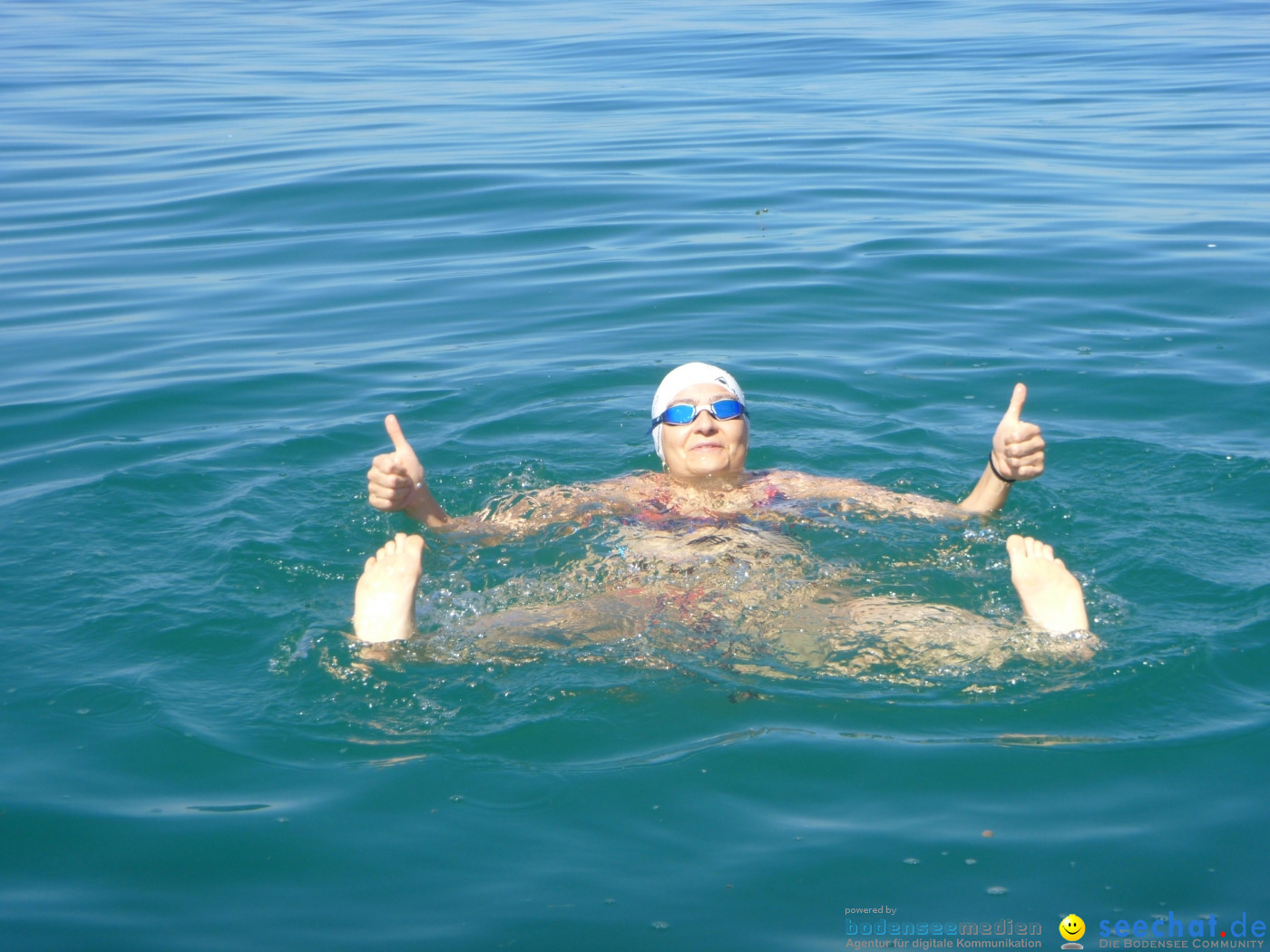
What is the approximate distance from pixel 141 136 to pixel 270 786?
51.0 ft

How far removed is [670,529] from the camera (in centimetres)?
691

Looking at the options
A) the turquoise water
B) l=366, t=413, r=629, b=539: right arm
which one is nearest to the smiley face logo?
the turquoise water

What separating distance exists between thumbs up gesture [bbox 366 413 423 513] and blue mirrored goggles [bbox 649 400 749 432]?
4.84ft

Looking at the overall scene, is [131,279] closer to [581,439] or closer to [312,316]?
[312,316]

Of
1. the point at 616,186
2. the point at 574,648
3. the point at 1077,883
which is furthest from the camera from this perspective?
the point at 616,186

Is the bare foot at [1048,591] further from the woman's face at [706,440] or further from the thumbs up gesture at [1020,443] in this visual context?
the woman's face at [706,440]

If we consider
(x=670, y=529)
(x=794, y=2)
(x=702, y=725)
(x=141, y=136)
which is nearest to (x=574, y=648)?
(x=702, y=725)

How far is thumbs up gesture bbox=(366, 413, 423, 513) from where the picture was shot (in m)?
6.41

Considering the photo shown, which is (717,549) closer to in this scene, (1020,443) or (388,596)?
(1020,443)

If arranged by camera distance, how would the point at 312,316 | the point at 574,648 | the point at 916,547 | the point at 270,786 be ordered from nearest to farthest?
1. the point at 270,786
2. the point at 574,648
3. the point at 916,547
4. the point at 312,316

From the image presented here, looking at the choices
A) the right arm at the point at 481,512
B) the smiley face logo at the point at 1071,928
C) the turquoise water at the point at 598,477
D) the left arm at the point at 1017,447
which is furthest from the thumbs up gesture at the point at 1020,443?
the smiley face logo at the point at 1071,928

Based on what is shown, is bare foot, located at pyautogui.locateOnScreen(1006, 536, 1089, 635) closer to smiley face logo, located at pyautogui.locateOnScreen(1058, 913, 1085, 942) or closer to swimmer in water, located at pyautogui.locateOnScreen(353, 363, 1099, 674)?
swimmer in water, located at pyautogui.locateOnScreen(353, 363, 1099, 674)

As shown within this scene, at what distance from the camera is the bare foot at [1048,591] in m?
5.58

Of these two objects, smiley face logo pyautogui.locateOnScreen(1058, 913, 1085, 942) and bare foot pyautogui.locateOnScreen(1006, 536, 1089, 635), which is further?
bare foot pyautogui.locateOnScreen(1006, 536, 1089, 635)
